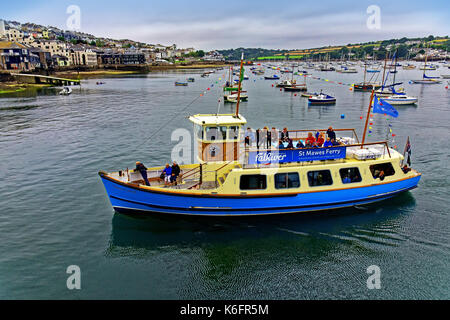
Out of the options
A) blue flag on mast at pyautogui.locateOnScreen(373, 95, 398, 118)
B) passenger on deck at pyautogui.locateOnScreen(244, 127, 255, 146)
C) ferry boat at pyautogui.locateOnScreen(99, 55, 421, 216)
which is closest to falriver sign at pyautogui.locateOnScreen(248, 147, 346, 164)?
ferry boat at pyautogui.locateOnScreen(99, 55, 421, 216)

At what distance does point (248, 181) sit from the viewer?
1738cm

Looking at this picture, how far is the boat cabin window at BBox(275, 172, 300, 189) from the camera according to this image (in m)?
17.7

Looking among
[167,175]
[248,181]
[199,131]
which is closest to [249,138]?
[248,181]

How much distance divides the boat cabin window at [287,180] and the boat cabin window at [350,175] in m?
2.78

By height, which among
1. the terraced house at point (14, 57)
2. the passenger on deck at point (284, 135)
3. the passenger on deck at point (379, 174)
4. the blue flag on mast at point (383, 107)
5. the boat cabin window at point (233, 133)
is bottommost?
the passenger on deck at point (379, 174)

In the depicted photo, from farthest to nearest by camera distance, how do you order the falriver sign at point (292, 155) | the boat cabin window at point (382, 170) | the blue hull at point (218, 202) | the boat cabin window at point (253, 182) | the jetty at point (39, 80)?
the jetty at point (39, 80), the boat cabin window at point (382, 170), the falriver sign at point (292, 155), the boat cabin window at point (253, 182), the blue hull at point (218, 202)

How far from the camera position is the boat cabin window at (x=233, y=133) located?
58.9 ft

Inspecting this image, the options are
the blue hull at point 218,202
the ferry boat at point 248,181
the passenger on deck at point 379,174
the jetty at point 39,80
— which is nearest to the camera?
the blue hull at point 218,202

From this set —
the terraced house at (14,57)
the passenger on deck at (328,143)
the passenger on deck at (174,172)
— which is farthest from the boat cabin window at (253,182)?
the terraced house at (14,57)

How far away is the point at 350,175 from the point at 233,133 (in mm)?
7351

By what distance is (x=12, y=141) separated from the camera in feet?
118

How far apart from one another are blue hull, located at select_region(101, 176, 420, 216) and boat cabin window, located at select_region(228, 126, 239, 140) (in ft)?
11.5

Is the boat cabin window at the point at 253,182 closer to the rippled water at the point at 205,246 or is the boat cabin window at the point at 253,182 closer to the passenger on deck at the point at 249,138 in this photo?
the rippled water at the point at 205,246
